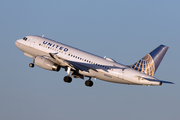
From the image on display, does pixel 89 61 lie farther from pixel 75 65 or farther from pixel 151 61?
pixel 151 61

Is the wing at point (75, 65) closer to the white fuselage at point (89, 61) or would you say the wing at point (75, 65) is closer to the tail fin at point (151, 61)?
the white fuselage at point (89, 61)

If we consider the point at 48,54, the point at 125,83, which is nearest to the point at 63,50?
the point at 48,54

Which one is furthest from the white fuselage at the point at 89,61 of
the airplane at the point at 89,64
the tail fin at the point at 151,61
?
the tail fin at the point at 151,61

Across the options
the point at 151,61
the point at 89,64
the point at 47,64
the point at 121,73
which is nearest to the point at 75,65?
the point at 89,64

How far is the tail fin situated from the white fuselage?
1.09 metres

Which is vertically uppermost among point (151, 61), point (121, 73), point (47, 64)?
point (151, 61)

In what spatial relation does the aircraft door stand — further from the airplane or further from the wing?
the wing

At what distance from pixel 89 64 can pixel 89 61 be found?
1.41ft

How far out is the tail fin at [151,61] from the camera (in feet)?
175

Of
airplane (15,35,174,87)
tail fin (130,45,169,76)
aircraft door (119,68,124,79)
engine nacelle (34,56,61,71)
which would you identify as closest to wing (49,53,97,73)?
airplane (15,35,174,87)

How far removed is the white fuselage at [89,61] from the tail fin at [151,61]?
109 centimetres

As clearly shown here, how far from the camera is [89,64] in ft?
183

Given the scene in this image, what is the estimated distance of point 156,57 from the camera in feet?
176

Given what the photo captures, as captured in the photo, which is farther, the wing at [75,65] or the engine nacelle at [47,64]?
the engine nacelle at [47,64]
